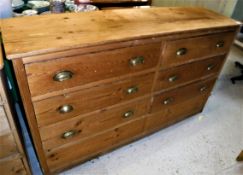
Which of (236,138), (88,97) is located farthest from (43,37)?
(236,138)

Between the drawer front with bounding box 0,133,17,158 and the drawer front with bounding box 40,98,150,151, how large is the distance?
0.14m

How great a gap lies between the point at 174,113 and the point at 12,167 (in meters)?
1.23

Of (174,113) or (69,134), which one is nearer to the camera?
(69,134)

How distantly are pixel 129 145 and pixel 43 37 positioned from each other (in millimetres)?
1085

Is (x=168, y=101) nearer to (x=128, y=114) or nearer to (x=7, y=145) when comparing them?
(x=128, y=114)

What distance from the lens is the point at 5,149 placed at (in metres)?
1.05

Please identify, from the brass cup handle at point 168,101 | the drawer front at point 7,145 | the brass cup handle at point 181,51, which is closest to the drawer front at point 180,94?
the brass cup handle at point 168,101

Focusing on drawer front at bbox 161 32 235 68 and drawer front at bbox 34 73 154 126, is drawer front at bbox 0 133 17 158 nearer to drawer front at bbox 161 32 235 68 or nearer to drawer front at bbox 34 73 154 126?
drawer front at bbox 34 73 154 126

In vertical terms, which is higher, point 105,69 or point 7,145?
point 105,69

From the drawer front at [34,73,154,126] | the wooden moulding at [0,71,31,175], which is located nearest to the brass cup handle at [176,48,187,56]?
the drawer front at [34,73,154,126]

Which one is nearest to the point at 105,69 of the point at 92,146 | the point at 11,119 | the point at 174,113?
the point at 11,119

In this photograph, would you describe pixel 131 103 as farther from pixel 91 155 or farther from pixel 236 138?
pixel 236 138

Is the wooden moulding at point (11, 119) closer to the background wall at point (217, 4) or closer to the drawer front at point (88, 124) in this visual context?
the drawer front at point (88, 124)

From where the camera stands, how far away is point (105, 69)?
3.53 ft
